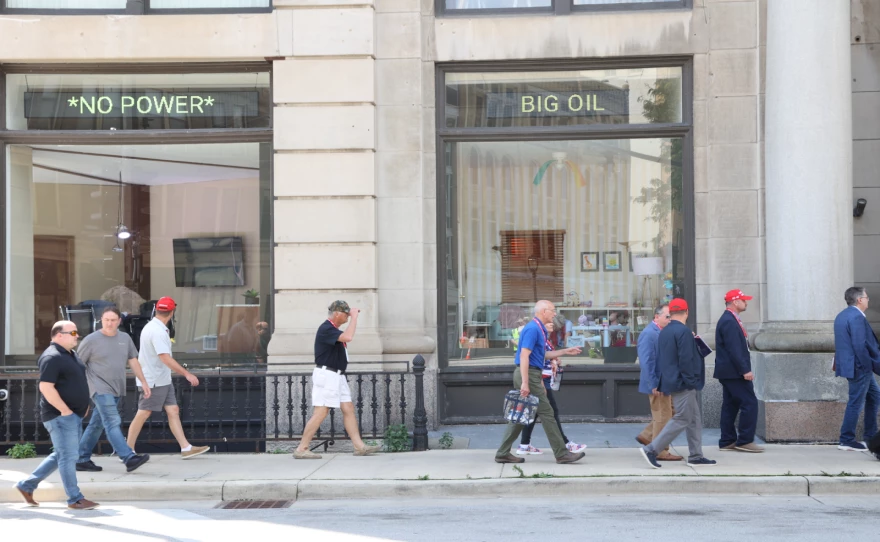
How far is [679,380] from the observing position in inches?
400

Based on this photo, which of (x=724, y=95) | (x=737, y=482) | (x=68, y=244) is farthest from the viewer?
(x=68, y=244)

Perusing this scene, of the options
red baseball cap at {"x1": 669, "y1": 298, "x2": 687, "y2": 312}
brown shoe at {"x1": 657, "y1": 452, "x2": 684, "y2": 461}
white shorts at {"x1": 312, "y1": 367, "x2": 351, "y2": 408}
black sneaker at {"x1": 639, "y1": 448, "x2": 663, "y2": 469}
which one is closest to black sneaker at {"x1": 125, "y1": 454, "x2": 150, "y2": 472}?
white shorts at {"x1": 312, "y1": 367, "x2": 351, "y2": 408}

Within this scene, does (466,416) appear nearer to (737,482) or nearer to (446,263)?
(446,263)

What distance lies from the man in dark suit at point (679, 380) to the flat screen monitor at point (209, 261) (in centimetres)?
615

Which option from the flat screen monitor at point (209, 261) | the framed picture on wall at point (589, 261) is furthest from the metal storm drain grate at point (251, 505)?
the framed picture on wall at point (589, 261)

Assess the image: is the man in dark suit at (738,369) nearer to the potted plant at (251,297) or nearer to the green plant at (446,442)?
the green plant at (446,442)

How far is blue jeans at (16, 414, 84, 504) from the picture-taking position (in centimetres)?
912

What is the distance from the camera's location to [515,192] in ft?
45.9

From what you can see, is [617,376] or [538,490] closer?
[538,490]

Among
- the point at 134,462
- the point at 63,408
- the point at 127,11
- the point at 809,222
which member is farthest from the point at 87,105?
the point at 809,222

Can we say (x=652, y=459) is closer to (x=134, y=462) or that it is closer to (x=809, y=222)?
(x=809, y=222)

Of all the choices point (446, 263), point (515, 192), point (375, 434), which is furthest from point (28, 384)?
point (515, 192)

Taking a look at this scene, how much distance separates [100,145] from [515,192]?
5731 mm

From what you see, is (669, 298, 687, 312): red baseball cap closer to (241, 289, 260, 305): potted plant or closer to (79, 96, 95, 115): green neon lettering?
(241, 289, 260, 305): potted plant
